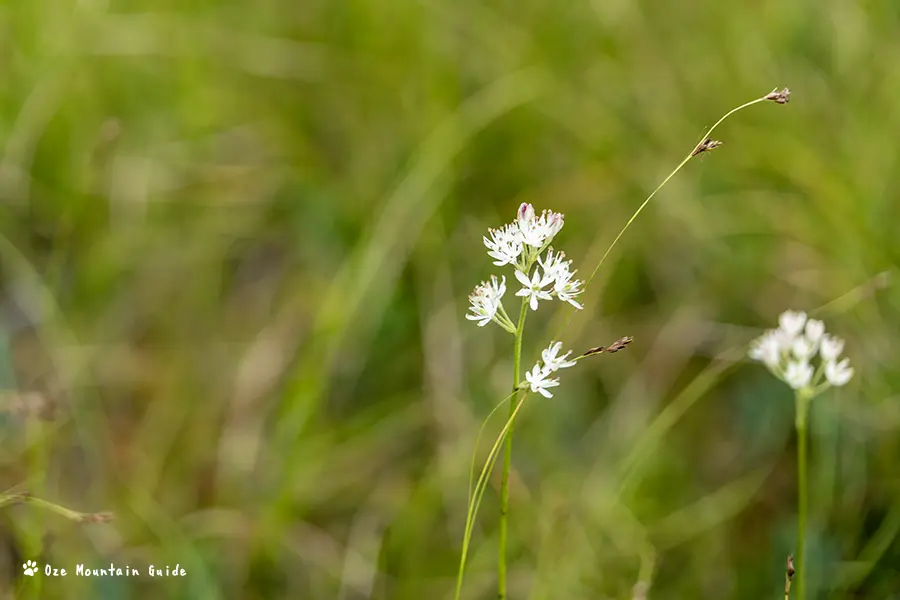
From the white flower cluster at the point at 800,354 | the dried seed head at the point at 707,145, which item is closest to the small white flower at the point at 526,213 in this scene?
the dried seed head at the point at 707,145

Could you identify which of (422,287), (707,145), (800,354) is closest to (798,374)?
(800,354)

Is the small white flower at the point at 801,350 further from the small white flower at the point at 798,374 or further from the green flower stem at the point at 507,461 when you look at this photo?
the green flower stem at the point at 507,461

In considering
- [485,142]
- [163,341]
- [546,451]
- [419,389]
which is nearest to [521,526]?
[546,451]

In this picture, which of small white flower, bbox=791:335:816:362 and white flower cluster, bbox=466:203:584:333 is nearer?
white flower cluster, bbox=466:203:584:333

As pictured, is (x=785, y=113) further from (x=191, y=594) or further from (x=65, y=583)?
(x=65, y=583)

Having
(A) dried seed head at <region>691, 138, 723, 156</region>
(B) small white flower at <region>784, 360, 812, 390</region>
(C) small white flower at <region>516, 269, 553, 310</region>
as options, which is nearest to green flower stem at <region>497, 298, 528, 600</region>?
(C) small white flower at <region>516, 269, 553, 310</region>

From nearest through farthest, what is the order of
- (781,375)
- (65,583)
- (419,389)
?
(781,375), (65,583), (419,389)

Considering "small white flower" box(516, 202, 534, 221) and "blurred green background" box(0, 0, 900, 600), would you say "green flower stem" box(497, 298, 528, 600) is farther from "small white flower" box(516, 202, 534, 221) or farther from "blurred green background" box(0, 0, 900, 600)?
"blurred green background" box(0, 0, 900, 600)

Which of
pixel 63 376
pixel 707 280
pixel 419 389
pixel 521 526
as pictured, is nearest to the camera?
pixel 521 526

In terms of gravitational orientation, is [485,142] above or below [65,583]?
above

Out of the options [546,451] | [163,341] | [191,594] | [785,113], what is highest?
[785,113]
